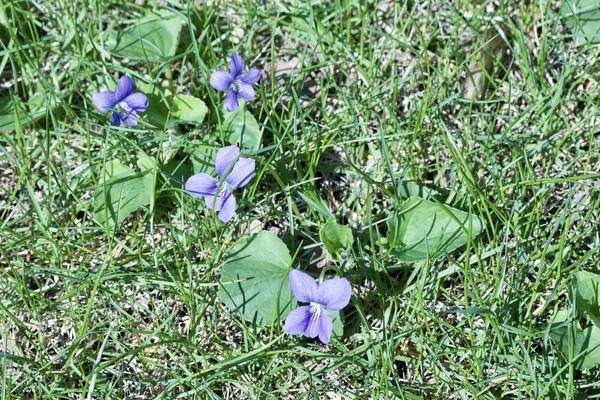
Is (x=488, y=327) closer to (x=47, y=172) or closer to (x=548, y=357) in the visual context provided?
(x=548, y=357)

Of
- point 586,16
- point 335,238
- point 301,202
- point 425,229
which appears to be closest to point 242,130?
point 301,202

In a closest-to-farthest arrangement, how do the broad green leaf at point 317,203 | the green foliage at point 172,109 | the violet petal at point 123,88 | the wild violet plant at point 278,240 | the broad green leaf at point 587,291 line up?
the broad green leaf at point 587,291 < the wild violet plant at point 278,240 < the broad green leaf at point 317,203 < the violet petal at point 123,88 < the green foliage at point 172,109

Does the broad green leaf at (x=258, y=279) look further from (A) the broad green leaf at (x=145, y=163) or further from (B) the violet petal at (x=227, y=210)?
(A) the broad green leaf at (x=145, y=163)

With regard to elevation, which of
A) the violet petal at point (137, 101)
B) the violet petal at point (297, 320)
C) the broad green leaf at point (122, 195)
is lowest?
the violet petal at point (297, 320)

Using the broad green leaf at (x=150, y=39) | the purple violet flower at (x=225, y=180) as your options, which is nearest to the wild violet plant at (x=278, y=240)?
the purple violet flower at (x=225, y=180)

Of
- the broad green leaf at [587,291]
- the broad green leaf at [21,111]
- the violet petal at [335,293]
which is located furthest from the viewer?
the broad green leaf at [21,111]

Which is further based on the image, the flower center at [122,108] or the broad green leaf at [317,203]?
the flower center at [122,108]

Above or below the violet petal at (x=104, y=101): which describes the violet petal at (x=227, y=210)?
below
